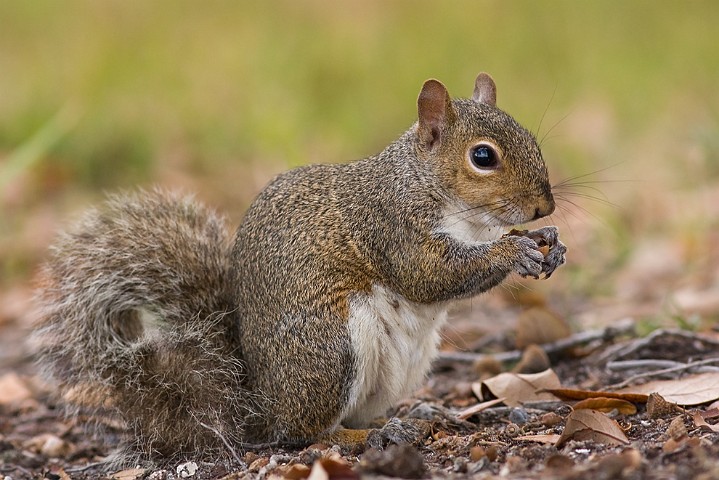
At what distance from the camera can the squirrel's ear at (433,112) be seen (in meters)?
3.21

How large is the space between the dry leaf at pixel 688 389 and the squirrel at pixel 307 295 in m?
0.49

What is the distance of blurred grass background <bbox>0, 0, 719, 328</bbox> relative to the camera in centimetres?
605

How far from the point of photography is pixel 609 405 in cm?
303

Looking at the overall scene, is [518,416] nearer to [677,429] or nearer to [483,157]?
[677,429]

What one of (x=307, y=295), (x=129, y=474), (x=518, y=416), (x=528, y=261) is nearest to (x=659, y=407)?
(x=518, y=416)

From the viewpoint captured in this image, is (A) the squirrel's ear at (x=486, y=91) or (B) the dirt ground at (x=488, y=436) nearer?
(B) the dirt ground at (x=488, y=436)

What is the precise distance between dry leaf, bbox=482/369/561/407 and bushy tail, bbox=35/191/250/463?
2.71ft

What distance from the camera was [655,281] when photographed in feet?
16.8

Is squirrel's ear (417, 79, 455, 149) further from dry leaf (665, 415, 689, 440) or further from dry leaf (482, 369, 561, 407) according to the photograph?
dry leaf (665, 415, 689, 440)

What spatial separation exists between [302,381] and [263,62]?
20.2 ft

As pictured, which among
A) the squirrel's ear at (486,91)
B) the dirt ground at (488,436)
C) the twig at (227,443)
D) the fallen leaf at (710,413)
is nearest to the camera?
the dirt ground at (488,436)

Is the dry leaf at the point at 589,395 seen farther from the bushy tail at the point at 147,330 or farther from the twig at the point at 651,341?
the bushy tail at the point at 147,330

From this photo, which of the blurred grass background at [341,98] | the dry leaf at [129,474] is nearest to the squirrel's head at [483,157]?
the dry leaf at [129,474]

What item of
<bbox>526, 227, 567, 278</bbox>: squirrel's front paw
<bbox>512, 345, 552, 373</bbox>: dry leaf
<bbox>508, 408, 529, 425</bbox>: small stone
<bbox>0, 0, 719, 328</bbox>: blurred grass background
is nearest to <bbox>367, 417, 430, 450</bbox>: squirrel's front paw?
<bbox>508, 408, 529, 425</bbox>: small stone
